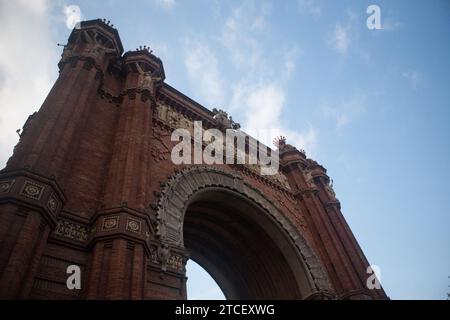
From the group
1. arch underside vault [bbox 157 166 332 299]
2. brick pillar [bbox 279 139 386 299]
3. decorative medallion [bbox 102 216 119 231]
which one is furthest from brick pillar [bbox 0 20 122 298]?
brick pillar [bbox 279 139 386 299]

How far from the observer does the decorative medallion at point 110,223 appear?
6.68 metres

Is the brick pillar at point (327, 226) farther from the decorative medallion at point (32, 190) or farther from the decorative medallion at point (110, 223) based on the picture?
the decorative medallion at point (32, 190)

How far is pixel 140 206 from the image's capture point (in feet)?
24.7

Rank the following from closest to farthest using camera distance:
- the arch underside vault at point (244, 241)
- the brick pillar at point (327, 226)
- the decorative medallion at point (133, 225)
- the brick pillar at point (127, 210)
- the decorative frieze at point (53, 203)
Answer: the brick pillar at point (127, 210), the decorative frieze at point (53, 203), the decorative medallion at point (133, 225), the arch underside vault at point (244, 241), the brick pillar at point (327, 226)

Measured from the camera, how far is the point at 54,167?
686cm

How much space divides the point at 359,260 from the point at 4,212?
12.8 meters

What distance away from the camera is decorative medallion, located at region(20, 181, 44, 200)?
598 cm

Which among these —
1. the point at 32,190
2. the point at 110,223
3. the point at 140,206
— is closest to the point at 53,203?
the point at 32,190

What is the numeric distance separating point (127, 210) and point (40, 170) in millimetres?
1852

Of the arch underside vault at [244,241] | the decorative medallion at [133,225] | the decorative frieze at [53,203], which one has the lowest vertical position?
the decorative medallion at [133,225]

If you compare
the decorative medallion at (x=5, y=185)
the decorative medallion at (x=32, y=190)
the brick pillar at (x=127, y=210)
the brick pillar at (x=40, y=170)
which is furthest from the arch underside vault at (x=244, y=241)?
the decorative medallion at (x=5, y=185)

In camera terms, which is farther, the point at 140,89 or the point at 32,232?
the point at 140,89

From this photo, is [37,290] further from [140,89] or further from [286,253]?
[286,253]
